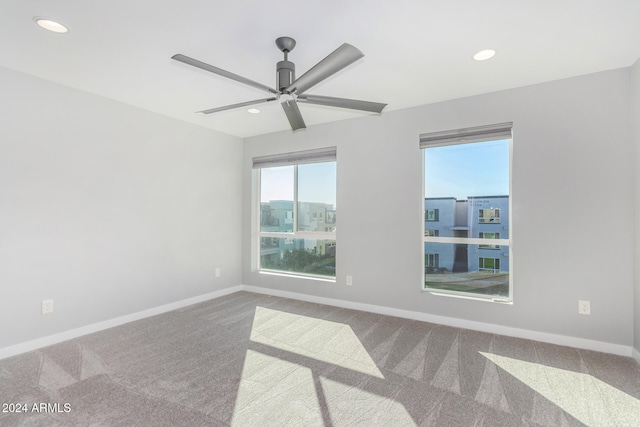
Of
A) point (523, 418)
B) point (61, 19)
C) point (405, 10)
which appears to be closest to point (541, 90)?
point (405, 10)

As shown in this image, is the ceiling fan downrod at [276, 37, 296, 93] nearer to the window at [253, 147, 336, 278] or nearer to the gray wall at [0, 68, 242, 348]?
the window at [253, 147, 336, 278]

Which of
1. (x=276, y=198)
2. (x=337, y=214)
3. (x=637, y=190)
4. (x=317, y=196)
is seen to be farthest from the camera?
(x=276, y=198)

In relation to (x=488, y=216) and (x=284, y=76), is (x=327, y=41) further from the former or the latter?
(x=488, y=216)

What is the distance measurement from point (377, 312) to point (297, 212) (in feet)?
5.75

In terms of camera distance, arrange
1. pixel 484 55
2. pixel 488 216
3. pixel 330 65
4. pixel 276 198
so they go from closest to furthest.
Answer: pixel 330 65 < pixel 484 55 < pixel 488 216 < pixel 276 198

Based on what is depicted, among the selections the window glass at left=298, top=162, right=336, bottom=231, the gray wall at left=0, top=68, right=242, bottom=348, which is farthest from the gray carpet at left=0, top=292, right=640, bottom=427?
the window glass at left=298, top=162, right=336, bottom=231

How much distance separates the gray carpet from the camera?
5.83 feet

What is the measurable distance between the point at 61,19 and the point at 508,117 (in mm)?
3597

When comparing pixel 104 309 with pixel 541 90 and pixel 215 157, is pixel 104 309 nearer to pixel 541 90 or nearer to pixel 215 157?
pixel 215 157

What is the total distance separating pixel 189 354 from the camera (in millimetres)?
2555

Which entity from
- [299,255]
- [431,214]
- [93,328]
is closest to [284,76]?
[431,214]

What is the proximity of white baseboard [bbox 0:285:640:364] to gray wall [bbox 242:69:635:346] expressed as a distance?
0.05 metres

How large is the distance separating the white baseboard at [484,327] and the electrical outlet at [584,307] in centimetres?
24

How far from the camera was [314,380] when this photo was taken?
2.16 m
